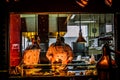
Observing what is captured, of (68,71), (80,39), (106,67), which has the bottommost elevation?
(68,71)

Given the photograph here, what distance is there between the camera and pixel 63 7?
4652mm

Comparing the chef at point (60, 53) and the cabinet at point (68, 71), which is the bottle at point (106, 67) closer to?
the cabinet at point (68, 71)

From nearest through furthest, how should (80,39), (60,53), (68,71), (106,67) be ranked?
1. (106,67)
2. (68,71)
3. (60,53)
4. (80,39)

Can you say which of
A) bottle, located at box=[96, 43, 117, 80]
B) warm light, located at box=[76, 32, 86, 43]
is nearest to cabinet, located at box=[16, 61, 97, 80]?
warm light, located at box=[76, 32, 86, 43]

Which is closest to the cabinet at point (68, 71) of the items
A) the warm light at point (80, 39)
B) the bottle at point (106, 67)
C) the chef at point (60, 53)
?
the chef at point (60, 53)

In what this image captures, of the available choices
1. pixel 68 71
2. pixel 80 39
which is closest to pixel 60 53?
pixel 68 71

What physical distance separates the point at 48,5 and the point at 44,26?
785 mm

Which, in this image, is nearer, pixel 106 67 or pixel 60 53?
pixel 106 67

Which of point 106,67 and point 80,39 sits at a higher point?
point 80,39

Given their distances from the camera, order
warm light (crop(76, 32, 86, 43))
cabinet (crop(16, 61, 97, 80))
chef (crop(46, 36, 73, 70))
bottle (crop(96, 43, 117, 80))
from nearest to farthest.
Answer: bottle (crop(96, 43, 117, 80)), cabinet (crop(16, 61, 97, 80)), chef (crop(46, 36, 73, 70)), warm light (crop(76, 32, 86, 43))

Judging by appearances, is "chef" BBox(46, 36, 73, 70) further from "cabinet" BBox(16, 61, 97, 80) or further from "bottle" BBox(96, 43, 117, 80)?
"bottle" BBox(96, 43, 117, 80)

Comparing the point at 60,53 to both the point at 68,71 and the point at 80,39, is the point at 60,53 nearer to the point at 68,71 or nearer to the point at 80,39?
the point at 68,71

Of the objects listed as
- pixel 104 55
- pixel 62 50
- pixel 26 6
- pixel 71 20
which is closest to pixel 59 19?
pixel 71 20

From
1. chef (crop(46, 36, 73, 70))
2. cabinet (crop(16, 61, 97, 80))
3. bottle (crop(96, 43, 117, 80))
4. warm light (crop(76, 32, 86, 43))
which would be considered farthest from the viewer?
warm light (crop(76, 32, 86, 43))
